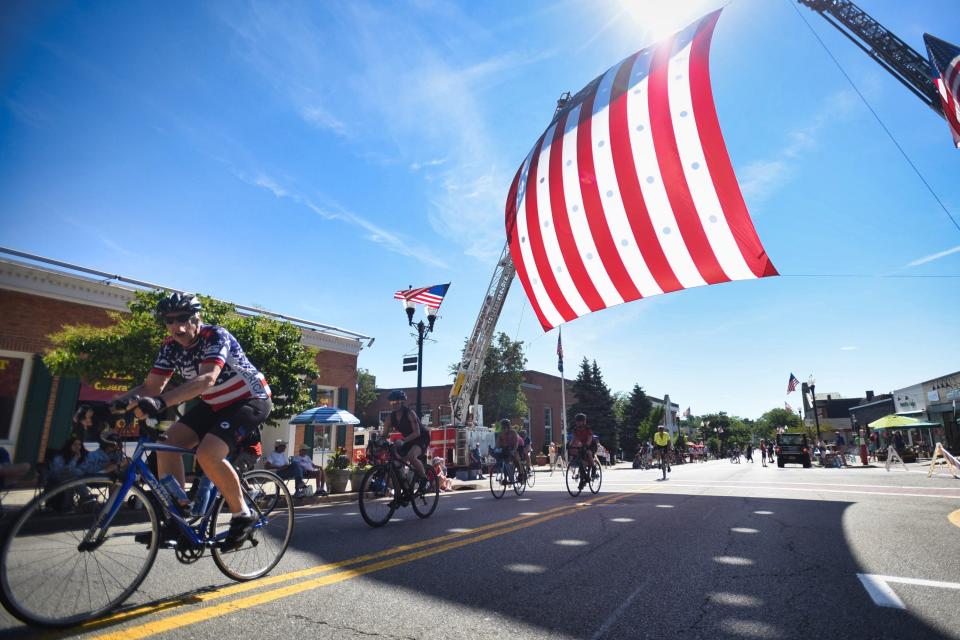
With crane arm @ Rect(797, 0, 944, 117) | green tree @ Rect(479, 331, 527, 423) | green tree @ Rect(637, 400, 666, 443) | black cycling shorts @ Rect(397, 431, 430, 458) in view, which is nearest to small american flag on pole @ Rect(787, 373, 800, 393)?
green tree @ Rect(637, 400, 666, 443)

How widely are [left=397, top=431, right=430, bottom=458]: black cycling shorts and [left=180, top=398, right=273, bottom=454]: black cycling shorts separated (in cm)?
344

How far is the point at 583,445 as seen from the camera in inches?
432

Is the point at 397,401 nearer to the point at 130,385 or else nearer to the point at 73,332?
the point at 130,385

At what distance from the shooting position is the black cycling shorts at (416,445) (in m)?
7.11

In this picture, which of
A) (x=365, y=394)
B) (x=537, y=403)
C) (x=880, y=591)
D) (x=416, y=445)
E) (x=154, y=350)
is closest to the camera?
(x=880, y=591)

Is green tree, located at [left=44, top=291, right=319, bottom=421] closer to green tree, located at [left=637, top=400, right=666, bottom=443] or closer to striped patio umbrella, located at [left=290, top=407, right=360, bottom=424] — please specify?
striped patio umbrella, located at [left=290, top=407, right=360, bottom=424]

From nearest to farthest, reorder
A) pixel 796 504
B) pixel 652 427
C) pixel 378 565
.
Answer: pixel 378 565
pixel 796 504
pixel 652 427

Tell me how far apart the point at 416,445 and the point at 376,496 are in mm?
1049

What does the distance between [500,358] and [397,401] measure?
3705cm

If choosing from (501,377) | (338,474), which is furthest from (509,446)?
(501,377)

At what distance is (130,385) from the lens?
11820 mm

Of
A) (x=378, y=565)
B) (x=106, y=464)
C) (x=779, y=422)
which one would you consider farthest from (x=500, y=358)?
(x=779, y=422)

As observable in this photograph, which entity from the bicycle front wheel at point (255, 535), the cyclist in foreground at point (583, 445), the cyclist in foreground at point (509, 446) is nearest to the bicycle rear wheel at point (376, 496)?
the bicycle front wheel at point (255, 535)

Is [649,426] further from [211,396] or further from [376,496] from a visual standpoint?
[211,396]
